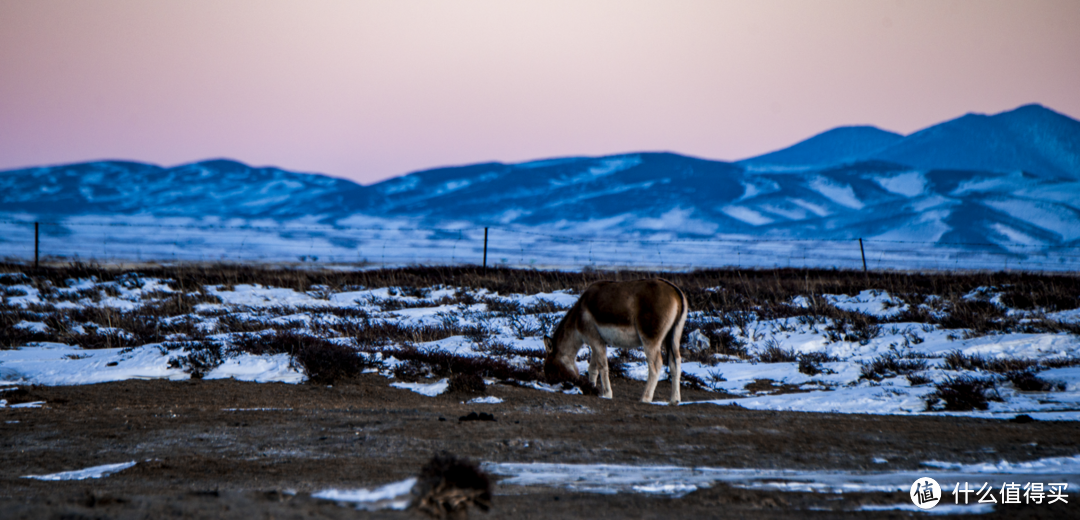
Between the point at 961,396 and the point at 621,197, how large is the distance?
138561 millimetres

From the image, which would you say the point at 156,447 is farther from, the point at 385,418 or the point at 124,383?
the point at 124,383

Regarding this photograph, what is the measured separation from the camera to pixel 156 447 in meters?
6.61

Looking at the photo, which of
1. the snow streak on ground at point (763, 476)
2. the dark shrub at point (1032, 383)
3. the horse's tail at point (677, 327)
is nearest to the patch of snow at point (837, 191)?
the dark shrub at point (1032, 383)

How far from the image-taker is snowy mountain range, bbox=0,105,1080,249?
118 meters

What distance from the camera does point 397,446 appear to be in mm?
6512

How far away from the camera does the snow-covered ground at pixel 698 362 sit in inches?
383

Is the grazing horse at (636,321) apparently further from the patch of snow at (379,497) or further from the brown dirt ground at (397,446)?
the patch of snow at (379,497)

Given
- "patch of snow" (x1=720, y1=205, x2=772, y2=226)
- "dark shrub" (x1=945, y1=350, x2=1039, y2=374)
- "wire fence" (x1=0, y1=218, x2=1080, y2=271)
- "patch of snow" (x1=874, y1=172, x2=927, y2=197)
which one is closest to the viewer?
"dark shrub" (x1=945, y1=350, x2=1039, y2=374)

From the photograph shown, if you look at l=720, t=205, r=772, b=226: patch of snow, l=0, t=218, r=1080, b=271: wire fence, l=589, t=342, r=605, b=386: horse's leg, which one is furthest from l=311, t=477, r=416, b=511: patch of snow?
l=720, t=205, r=772, b=226: patch of snow

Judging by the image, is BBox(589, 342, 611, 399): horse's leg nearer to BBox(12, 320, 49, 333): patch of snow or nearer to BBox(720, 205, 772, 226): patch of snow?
BBox(12, 320, 49, 333): patch of snow

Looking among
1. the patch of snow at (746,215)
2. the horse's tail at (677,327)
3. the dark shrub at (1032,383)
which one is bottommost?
the dark shrub at (1032,383)

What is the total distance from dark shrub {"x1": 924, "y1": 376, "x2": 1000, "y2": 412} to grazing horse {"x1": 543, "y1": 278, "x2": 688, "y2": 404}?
3030 mm

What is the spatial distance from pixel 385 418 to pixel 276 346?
176 inches

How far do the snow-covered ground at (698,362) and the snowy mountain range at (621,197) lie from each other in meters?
100
